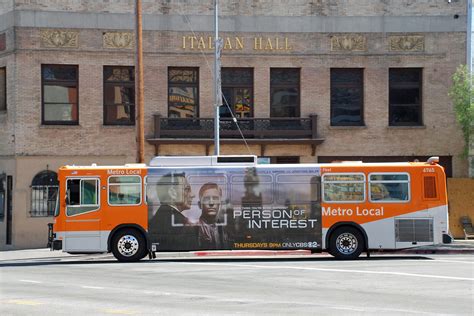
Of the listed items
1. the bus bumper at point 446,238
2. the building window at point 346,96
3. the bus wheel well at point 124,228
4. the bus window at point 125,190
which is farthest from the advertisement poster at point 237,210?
the building window at point 346,96

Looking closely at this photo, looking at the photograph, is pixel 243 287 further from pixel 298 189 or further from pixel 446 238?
pixel 446 238

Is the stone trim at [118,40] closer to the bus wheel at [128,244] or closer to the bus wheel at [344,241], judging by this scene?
the bus wheel at [128,244]

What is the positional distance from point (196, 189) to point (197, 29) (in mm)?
11213

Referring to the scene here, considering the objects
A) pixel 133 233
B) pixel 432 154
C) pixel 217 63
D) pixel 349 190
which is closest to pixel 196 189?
pixel 133 233

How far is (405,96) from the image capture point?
3434cm

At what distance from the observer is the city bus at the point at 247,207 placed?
23766 millimetres

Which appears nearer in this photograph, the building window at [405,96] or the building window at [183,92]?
the building window at [183,92]

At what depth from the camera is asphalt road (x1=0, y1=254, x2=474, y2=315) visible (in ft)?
43.7

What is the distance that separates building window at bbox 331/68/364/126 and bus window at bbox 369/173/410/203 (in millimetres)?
10376

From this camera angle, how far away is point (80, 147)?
33031 mm

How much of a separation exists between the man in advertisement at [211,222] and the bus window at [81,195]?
2.99 m

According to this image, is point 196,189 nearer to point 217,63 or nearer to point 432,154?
point 217,63

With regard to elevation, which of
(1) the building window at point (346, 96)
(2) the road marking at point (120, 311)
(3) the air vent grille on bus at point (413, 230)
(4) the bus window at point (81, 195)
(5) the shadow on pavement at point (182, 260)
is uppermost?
(1) the building window at point (346, 96)

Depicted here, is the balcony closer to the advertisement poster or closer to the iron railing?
the iron railing
